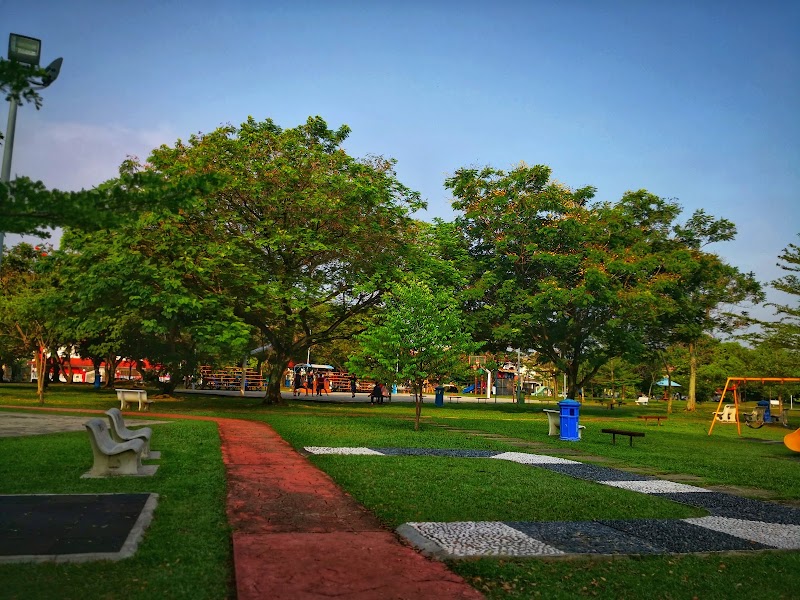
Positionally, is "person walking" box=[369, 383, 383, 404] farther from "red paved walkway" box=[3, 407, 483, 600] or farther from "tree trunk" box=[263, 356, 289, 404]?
"red paved walkway" box=[3, 407, 483, 600]

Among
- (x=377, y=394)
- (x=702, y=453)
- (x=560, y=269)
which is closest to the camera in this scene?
(x=702, y=453)

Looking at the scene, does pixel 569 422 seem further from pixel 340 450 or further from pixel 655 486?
pixel 655 486

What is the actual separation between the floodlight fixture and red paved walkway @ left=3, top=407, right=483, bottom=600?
5530 mm

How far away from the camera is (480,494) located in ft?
28.6

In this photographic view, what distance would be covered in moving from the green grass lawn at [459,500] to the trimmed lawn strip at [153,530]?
2 centimetres

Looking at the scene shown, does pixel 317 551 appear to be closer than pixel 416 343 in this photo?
Yes

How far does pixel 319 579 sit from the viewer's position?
15.7ft

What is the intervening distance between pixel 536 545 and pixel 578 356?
32056 millimetres

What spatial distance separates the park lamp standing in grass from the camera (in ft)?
13.5

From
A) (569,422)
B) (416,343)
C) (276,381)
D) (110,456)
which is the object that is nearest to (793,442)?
(569,422)

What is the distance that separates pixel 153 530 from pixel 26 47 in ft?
18.0

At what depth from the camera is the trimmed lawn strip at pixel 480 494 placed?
295 inches

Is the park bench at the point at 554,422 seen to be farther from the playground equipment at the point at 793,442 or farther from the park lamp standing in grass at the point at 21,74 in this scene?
the park lamp standing in grass at the point at 21,74

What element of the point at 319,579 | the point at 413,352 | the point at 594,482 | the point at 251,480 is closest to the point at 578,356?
the point at 413,352
